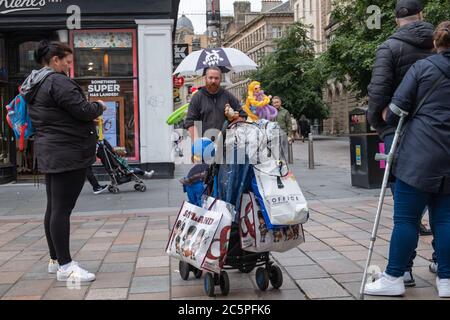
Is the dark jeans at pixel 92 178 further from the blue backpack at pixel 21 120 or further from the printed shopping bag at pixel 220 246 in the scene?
the printed shopping bag at pixel 220 246

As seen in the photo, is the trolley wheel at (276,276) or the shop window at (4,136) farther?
the shop window at (4,136)

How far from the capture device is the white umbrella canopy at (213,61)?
6.78 meters

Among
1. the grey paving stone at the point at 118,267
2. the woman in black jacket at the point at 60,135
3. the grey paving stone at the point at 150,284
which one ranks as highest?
the woman in black jacket at the point at 60,135

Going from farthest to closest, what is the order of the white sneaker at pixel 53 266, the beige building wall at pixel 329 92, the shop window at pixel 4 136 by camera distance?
the beige building wall at pixel 329 92 → the shop window at pixel 4 136 → the white sneaker at pixel 53 266

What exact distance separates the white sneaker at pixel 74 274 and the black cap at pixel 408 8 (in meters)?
3.20

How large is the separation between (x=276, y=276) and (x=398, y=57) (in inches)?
72.6

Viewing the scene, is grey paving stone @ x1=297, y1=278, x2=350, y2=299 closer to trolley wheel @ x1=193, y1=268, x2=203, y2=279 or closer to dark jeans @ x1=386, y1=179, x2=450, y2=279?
dark jeans @ x1=386, y1=179, x2=450, y2=279

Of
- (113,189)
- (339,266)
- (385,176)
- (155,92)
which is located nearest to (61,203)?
(339,266)

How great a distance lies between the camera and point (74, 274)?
15.1 ft

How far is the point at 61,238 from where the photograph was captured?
15.1ft

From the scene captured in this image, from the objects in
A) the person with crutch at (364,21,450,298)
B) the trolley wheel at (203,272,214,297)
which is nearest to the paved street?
the trolley wheel at (203,272,214,297)

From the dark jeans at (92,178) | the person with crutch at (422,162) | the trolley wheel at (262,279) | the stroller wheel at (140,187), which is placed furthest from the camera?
the stroller wheel at (140,187)

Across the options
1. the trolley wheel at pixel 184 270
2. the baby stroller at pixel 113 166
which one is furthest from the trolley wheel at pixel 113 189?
the trolley wheel at pixel 184 270

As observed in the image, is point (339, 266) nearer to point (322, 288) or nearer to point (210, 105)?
point (322, 288)
